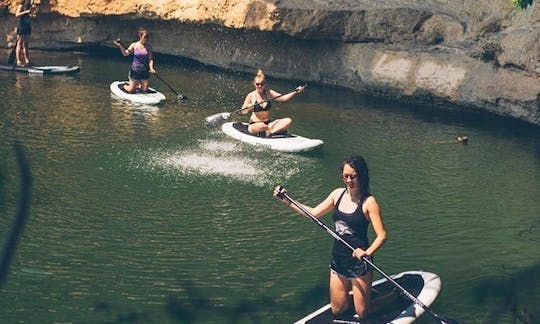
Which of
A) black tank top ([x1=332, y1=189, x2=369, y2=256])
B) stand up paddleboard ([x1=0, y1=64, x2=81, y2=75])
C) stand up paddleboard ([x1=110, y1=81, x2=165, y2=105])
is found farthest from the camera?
stand up paddleboard ([x1=0, y1=64, x2=81, y2=75])

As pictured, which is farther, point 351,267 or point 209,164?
point 209,164

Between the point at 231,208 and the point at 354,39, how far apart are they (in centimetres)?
1116

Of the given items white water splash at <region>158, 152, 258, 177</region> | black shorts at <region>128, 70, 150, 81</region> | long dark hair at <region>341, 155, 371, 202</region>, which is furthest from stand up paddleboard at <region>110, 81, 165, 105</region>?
long dark hair at <region>341, 155, 371, 202</region>

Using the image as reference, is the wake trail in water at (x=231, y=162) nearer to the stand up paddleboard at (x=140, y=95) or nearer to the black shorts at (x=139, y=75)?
the stand up paddleboard at (x=140, y=95)

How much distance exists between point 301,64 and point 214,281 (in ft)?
49.7

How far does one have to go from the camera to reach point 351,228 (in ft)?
33.6

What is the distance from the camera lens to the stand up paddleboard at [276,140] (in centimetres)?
1892

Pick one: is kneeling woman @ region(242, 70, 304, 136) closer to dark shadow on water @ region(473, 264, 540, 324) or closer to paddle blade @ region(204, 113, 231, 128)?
paddle blade @ region(204, 113, 231, 128)

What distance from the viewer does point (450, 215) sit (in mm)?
15492

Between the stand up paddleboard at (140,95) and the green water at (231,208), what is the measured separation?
0.28 metres

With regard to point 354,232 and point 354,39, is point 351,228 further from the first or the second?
point 354,39

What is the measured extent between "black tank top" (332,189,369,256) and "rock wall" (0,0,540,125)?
39.2ft

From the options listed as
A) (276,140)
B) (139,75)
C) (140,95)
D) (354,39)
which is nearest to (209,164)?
(276,140)

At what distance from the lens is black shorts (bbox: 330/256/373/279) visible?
10.3 m
